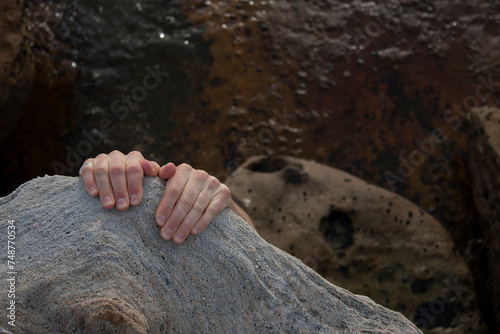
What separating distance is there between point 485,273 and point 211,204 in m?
2.46

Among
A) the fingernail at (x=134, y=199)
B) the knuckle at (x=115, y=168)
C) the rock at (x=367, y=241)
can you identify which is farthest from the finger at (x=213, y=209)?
the rock at (x=367, y=241)

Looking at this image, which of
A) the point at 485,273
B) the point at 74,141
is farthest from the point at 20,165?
the point at 485,273

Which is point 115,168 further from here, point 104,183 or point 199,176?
point 199,176

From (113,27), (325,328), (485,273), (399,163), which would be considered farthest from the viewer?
(113,27)

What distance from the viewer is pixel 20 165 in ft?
12.9

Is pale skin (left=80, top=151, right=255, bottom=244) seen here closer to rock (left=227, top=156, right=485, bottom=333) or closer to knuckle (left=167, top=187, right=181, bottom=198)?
knuckle (left=167, top=187, right=181, bottom=198)

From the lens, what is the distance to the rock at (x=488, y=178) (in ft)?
11.2

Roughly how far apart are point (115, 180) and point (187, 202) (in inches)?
10.8

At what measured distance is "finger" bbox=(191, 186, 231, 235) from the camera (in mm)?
1897

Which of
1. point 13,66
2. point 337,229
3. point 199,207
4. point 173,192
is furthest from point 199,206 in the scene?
point 13,66

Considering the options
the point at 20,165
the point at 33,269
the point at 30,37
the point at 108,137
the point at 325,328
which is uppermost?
the point at 33,269

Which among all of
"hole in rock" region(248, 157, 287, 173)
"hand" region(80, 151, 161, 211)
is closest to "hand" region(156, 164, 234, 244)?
"hand" region(80, 151, 161, 211)

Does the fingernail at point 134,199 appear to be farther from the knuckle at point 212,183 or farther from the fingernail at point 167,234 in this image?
the knuckle at point 212,183

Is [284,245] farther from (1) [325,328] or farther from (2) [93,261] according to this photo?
(2) [93,261]
